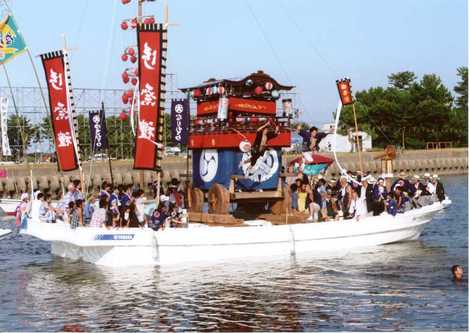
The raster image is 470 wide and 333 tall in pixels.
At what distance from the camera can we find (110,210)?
84.9 feet

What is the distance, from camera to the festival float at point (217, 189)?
2517 centimetres

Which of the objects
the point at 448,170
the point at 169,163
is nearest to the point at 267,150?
the point at 169,163

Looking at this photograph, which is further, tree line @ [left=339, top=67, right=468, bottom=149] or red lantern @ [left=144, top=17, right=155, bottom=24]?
tree line @ [left=339, top=67, right=468, bottom=149]

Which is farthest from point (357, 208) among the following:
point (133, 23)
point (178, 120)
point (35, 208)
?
point (178, 120)

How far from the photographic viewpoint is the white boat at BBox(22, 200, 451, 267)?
25.0 meters

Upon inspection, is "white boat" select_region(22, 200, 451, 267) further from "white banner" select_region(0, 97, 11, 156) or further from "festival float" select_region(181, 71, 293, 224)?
"white banner" select_region(0, 97, 11, 156)

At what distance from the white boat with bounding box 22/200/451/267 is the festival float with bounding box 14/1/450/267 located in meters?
0.03

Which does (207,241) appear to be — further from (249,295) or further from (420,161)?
(420,161)

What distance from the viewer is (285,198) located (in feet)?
96.4

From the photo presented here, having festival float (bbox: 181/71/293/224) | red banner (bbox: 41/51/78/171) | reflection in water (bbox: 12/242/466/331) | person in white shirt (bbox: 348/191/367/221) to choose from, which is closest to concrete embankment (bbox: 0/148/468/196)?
festival float (bbox: 181/71/293/224)

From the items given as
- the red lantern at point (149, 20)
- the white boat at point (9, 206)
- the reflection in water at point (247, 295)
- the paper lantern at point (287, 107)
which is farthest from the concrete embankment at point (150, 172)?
the reflection in water at point (247, 295)

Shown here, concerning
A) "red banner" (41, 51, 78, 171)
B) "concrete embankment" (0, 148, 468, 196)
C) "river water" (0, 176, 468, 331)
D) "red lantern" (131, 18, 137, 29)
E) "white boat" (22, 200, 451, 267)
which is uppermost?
"red lantern" (131, 18, 137, 29)

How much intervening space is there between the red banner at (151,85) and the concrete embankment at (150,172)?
11857 mm

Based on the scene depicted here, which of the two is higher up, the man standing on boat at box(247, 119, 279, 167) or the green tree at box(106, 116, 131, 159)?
the green tree at box(106, 116, 131, 159)
